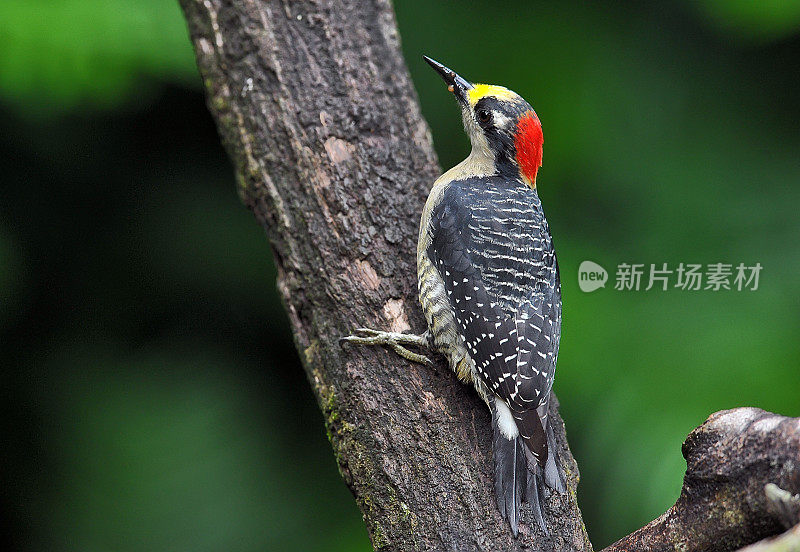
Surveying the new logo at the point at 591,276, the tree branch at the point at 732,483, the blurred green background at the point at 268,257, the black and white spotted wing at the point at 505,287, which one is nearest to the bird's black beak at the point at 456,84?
the black and white spotted wing at the point at 505,287

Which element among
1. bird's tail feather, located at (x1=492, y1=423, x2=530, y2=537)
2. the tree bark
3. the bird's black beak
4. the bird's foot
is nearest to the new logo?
the tree bark

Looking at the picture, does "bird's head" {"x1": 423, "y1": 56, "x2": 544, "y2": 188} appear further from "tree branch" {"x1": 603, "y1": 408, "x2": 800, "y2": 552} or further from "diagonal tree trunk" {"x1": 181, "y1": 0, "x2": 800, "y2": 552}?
"tree branch" {"x1": 603, "y1": 408, "x2": 800, "y2": 552}

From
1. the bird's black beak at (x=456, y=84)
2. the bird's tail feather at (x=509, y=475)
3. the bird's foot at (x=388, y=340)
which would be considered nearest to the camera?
the bird's tail feather at (x=509, y=475)

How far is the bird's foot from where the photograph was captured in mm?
2398

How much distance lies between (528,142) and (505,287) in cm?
65

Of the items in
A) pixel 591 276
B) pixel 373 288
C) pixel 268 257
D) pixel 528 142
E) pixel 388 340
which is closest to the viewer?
pixel 388 340

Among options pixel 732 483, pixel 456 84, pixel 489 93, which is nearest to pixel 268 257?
pixel 456 84

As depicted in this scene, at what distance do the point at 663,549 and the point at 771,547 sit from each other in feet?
1.96

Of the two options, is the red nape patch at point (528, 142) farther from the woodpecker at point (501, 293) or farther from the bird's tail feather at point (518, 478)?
the bird's tail feather at point (518, 478)

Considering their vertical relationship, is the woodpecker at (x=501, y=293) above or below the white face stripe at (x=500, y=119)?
below

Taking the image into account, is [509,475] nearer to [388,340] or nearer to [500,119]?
[388,340]

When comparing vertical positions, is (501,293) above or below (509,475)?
above

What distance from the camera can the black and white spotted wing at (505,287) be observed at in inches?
89.4

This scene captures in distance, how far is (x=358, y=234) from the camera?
2598 millimetres
